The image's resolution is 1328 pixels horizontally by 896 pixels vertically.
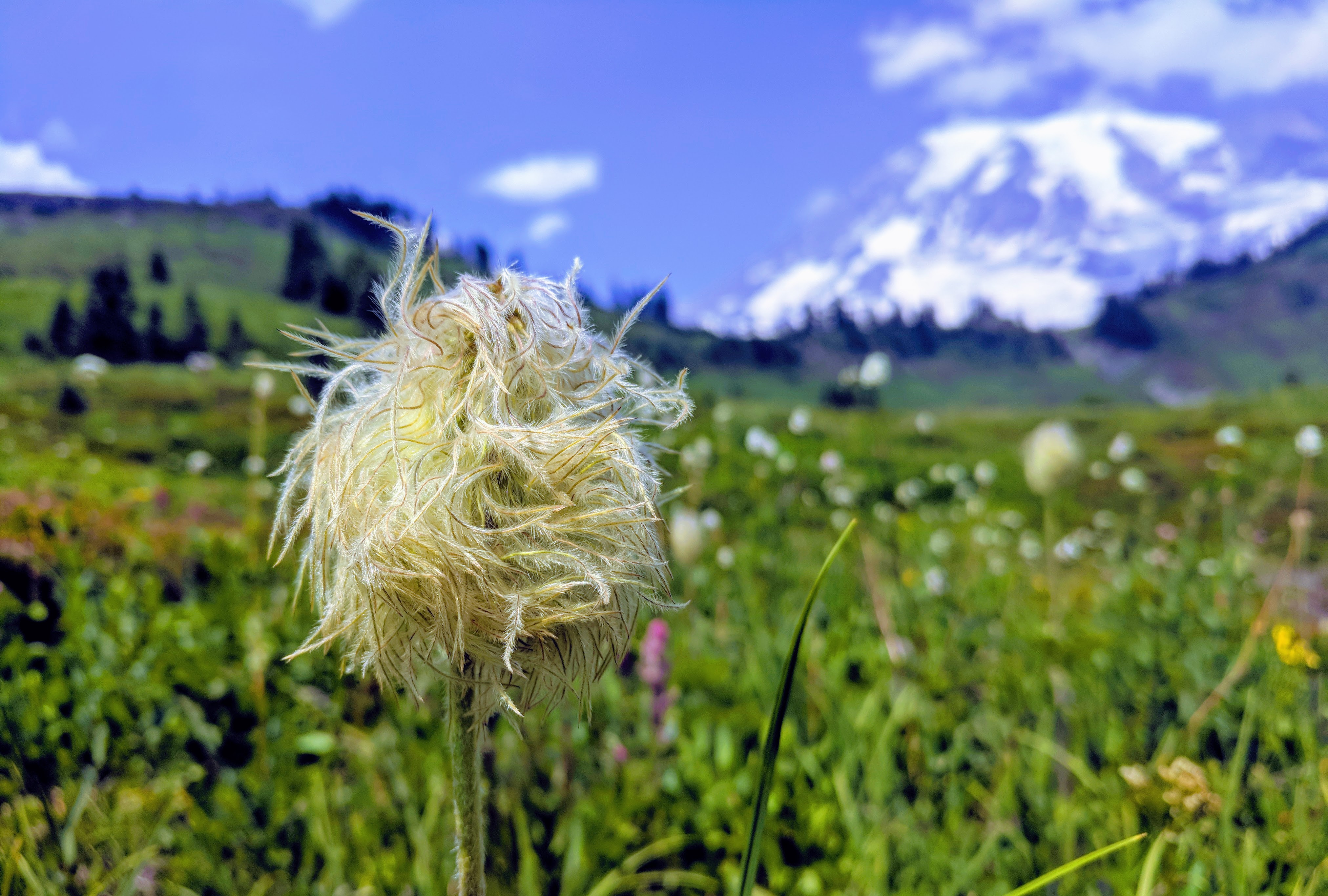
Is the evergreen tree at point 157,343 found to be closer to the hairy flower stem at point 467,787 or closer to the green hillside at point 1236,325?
the hairy flower stem at point 467,787

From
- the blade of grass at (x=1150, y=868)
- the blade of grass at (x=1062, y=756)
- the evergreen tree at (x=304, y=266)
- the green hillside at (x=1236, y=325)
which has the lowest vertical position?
the blade of grass at (x=1062, y=756)

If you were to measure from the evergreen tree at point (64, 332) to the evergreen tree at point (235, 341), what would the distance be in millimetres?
4907

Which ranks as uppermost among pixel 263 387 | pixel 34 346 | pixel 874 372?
pixel 874 372

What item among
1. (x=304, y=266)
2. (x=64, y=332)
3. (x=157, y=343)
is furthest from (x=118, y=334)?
(x=304, y=266)

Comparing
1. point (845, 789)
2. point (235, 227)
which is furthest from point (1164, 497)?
point (235, 227)

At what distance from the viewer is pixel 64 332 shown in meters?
17.8

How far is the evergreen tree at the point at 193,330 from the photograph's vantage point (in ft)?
75.2

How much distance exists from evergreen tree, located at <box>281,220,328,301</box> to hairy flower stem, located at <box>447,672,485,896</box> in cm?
4036

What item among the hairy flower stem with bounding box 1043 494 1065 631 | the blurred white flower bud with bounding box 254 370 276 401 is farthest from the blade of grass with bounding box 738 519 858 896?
the blurred white flower bud with bounding box 254 370 276 401

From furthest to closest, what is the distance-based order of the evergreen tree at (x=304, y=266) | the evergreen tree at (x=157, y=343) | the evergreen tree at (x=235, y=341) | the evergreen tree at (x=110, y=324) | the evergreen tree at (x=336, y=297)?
the evergreen tree at (x=304, y=266), the evergreen tree at (x=336, y=297), the evergreen tree at (x=235, y=341), the evergreen tree at (x=157, y=343), the evergreen tree at (x=110, y=324)

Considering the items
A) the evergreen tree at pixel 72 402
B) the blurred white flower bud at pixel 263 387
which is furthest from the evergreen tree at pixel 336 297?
the blurred white flower bud at pixel 263 387

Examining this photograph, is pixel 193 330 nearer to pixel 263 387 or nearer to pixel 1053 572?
pixel 263 387

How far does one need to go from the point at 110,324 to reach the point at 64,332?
2.78 m

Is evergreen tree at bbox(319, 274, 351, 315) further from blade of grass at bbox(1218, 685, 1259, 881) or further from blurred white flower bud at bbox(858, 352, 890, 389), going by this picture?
blade of grass at bbox(1218, 685, 1259, 881)
